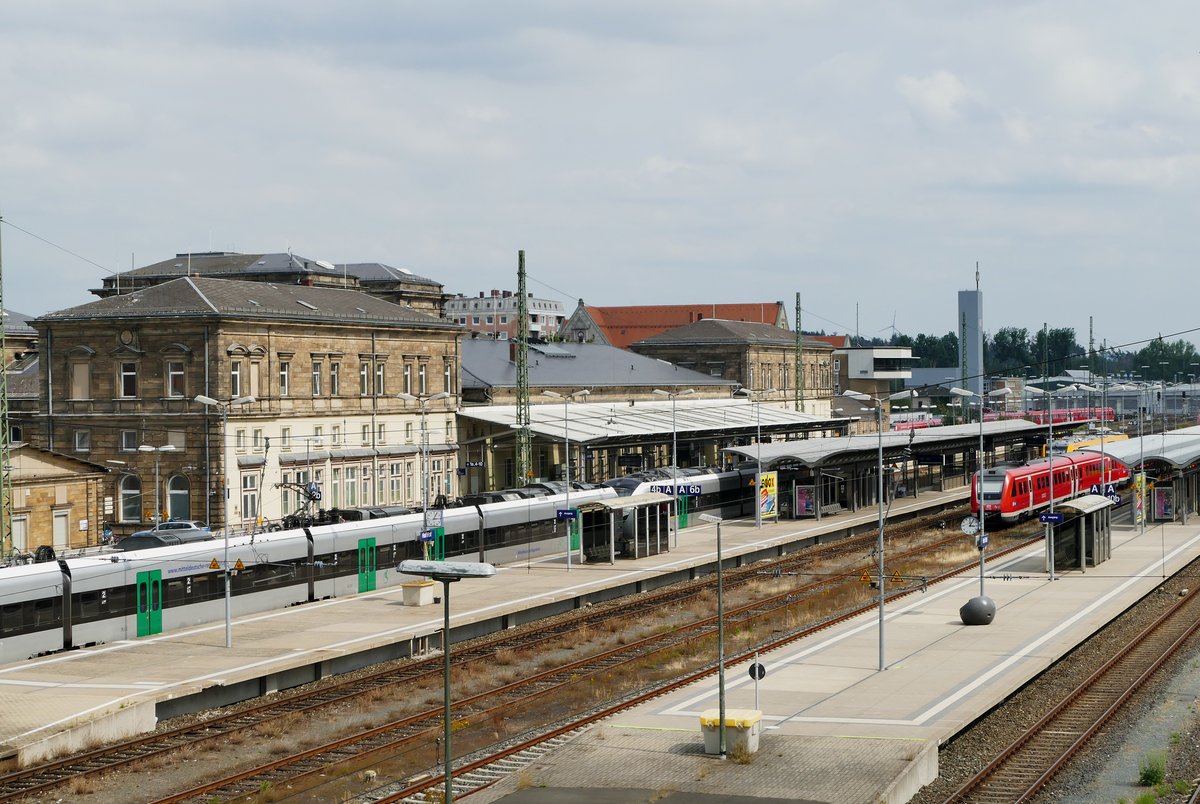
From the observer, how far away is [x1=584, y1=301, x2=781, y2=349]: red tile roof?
556ft

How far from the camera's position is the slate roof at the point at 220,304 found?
6562cm

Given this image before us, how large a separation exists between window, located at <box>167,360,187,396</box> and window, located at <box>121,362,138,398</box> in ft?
6.50

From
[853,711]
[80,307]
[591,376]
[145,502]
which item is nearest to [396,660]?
[853,711]

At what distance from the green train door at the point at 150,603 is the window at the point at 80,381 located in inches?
1317

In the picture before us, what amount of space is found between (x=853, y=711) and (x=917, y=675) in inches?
167

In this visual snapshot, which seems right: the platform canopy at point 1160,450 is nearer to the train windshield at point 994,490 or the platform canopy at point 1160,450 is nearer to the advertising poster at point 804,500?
the train windshield at point 994,490

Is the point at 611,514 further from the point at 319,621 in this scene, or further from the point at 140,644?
the point at 140,644

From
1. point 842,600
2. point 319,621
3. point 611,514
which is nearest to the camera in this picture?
point 319,621

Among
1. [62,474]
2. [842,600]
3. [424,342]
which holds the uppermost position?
[424,342]

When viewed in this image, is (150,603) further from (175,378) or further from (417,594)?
(175,378)

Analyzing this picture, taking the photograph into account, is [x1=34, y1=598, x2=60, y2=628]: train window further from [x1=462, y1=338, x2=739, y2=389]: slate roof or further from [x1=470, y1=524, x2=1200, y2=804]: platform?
[x1=462, y1=338, x2=739, y2=389]: slate roof

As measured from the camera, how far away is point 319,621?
3894 cm

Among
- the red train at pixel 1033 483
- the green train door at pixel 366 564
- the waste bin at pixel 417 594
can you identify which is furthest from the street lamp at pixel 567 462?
the red train at pixel 1033 483

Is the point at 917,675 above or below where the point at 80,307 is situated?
below
